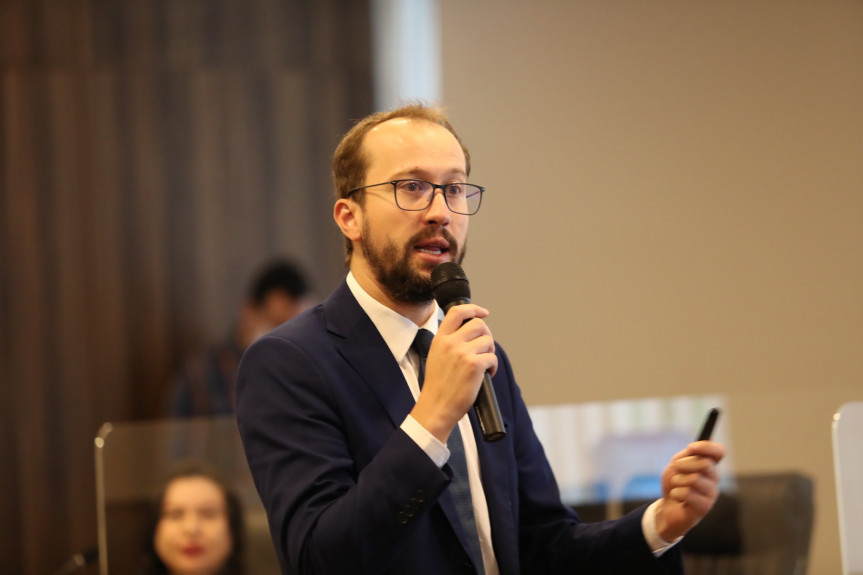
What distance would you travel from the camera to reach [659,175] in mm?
4062

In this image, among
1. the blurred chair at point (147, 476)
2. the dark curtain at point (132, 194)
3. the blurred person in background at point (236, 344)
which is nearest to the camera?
the blurred chair at point (147, 476)


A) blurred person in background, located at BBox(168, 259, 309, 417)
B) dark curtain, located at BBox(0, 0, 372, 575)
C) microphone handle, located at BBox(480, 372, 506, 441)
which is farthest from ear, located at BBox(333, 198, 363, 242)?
dark curtain, located at BBox(0, 0, 372, 575)

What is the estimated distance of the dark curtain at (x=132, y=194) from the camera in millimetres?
4129

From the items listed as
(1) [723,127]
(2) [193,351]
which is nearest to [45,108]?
(2) [193,351]

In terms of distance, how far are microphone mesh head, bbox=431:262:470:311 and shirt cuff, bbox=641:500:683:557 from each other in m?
0.50

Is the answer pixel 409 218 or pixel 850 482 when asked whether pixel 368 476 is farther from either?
pixel 850 482

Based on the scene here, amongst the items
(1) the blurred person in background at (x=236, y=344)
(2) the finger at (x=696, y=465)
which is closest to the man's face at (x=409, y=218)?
(2) the finger at (x=696, y=465)

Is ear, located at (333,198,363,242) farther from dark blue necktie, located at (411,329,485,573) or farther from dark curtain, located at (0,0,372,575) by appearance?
dark curtain, located at (0,0,372,575)

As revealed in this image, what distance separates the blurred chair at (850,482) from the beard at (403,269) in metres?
0.95

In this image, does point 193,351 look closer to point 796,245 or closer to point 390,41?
point 390,41

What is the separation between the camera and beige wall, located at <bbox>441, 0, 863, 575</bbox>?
154 inches

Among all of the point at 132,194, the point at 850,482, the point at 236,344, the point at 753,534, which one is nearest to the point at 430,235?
the point at 850,482

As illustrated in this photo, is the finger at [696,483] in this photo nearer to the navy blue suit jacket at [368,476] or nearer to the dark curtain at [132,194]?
the navy blue suit jacket at [368,476]

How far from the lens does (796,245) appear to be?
399cm
